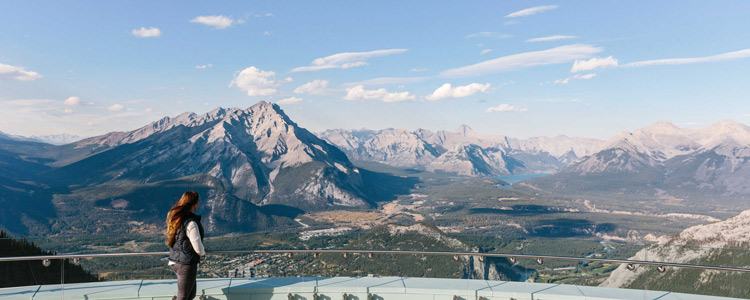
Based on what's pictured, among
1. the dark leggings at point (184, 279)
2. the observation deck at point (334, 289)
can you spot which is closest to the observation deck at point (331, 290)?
the observation deck at point (334, 289)

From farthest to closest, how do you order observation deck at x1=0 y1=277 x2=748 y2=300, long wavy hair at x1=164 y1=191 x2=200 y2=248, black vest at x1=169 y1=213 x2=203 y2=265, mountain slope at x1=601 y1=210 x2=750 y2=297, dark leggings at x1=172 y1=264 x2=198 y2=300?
mountain slope at x1=601 y1=210 x2=750 y2=297, observation deck at x1=0 y1=277 x2=748 y2=300, dark leggings at x1=172 y1=264 x2=198 y2=300, black vest at x1=169 y1=213 x2=203 y2=265, long wavy hair at x1=164 y1=191 x2=200 y2=248

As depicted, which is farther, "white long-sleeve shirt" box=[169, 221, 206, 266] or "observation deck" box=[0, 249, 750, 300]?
"observation deck" box=[0, 249, 750, 300]

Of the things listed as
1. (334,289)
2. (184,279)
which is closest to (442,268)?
(334,289)

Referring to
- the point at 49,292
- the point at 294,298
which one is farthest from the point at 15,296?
the point at 294,298

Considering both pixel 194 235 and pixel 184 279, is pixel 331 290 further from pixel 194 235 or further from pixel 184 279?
pixel 194 235

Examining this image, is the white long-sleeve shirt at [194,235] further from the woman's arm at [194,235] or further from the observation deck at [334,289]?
the observation deck at [334,289]

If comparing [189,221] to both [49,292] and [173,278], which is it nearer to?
[173,278]

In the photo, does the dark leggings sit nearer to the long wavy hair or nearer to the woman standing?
the woman standing

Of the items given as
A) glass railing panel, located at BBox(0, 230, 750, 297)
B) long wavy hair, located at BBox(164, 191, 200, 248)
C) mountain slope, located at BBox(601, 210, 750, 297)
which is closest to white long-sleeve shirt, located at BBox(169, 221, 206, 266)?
long wavy hair, located at BBox(164, 191, 200, 248)

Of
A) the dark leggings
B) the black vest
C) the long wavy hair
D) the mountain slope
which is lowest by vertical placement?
the mountain slope
